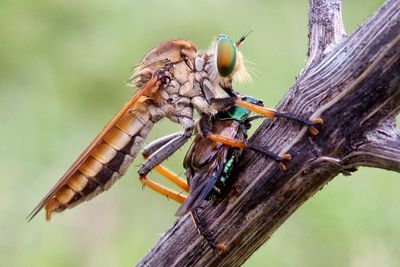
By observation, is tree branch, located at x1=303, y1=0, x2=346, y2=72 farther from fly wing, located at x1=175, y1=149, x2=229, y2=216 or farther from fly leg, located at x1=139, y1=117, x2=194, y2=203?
fly leg, located at x1=139, y1=117, x2=194, y2=203

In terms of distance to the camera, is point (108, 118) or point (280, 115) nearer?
point (280, 115)

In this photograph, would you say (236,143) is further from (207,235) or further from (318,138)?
(318,138)

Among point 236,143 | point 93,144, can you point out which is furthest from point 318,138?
point 93,144

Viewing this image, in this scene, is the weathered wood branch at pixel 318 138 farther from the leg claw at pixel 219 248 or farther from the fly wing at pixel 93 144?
the fly wing at pixel 93 144

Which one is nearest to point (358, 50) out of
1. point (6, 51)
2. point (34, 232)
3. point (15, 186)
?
point (34, 232)

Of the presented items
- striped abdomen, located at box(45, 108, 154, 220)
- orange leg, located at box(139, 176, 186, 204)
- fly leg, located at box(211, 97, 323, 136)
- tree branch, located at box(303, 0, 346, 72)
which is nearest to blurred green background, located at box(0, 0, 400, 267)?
striped abdomen, located at box(45, 108, 154, 220)

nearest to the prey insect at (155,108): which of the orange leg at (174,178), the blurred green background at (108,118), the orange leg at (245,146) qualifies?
the orange leg at (174,178)
